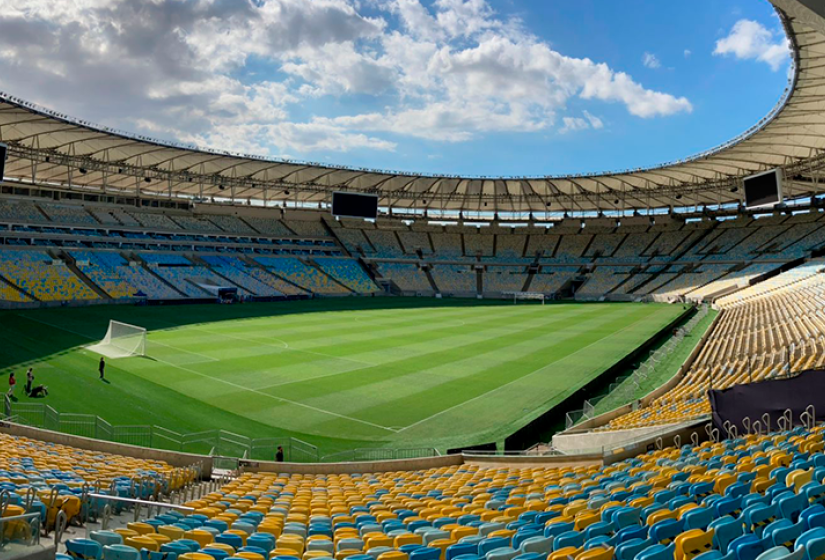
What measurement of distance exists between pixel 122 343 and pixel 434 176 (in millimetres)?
40128

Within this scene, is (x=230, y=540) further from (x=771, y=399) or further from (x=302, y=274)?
(x=302, y=274)

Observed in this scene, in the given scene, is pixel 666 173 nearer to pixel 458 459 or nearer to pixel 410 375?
pixel 410 375

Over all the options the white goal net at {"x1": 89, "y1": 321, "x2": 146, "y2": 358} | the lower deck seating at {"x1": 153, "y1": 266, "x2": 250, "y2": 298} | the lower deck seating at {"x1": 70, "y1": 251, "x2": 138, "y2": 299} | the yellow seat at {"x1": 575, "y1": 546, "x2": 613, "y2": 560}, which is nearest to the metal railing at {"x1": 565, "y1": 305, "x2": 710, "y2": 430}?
the yellow seat at {"x1": 575, "y1": 546, "x2": 613, "y2": 560}

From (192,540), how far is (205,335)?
100 feet

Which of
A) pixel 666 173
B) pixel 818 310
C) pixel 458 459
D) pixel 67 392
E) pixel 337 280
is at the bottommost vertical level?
pixel 458 459

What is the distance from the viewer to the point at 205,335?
34.7m

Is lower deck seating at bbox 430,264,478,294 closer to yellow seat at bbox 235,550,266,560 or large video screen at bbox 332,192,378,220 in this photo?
large video screen at bbox 332,192,378,220

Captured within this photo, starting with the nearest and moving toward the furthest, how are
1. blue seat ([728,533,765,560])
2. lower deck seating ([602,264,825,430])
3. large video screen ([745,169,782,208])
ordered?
blue seat ([728,533,765,560]) < lower deck seating ([602,264,825,430]) < large video screen ([745,169,782,208])

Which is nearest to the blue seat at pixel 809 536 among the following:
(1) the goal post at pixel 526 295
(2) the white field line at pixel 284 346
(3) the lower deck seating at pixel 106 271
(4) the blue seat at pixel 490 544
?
(4) the blue seat at pixel 490 544

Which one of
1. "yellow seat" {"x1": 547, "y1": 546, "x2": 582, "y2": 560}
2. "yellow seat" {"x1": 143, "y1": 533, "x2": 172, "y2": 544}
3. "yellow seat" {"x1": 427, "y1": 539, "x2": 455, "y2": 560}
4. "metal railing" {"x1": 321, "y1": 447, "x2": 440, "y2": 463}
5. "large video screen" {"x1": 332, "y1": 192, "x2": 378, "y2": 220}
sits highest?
"large video screen" {"x1": 332, "y1": 192, "x2": 378, "y2": 220}

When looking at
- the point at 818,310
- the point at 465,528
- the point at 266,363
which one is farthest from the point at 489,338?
the point at 465,528

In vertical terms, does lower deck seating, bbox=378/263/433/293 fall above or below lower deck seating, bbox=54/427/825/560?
above

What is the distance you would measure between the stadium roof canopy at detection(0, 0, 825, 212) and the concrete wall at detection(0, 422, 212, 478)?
83.1 feet

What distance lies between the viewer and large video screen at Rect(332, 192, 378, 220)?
5747cm
